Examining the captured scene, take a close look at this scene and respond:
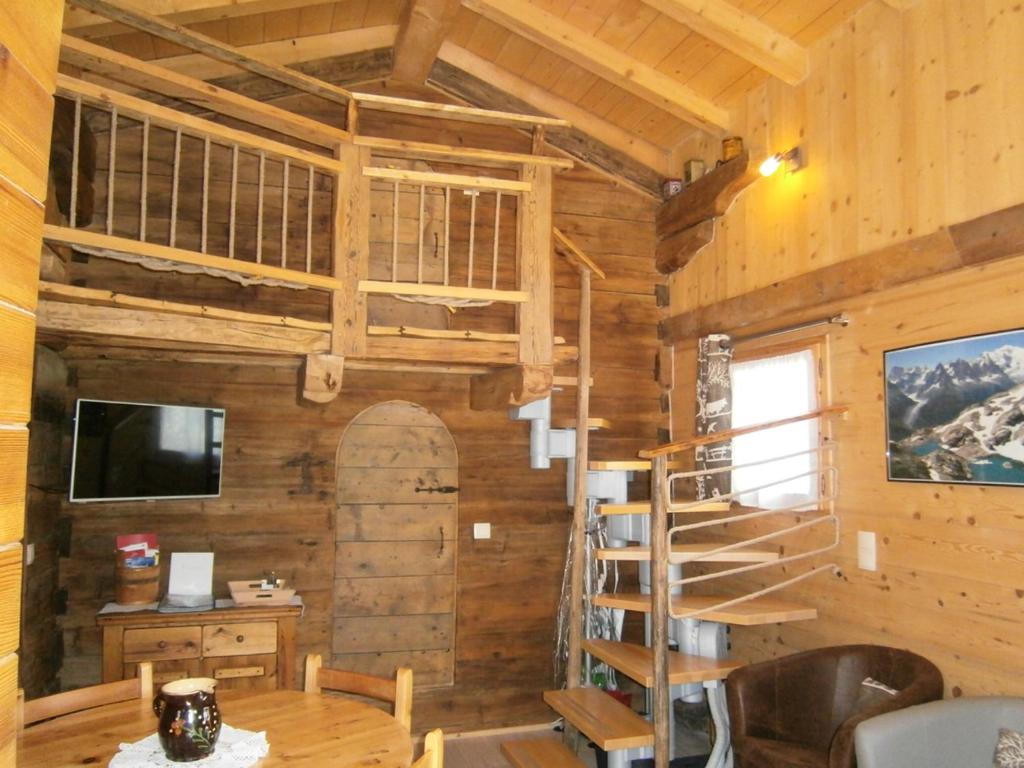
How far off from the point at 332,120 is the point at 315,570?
2.67 metres

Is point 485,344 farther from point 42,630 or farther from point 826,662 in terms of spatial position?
point 42,630

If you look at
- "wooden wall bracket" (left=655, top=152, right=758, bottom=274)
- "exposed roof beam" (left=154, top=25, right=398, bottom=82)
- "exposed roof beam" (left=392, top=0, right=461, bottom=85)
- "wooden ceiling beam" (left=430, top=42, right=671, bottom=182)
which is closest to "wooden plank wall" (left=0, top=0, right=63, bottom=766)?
"exposed roof beam" (left=392, top=0, right=461, bottom=85)

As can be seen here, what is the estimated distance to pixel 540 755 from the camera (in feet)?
12.5

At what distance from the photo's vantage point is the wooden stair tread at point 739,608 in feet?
11.7

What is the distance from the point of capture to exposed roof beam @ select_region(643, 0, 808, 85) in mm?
3760

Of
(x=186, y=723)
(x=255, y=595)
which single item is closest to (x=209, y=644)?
(x=255, y=595)

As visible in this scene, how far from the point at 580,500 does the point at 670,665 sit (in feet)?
3.57

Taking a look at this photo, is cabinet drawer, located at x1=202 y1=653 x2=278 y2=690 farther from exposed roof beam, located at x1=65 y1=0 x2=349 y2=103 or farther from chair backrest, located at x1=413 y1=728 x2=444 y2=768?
exposed roof beam, located at x1=65 y1=0 x2=349 y2=103

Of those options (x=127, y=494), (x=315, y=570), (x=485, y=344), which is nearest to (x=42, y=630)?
(x=127, y=494)

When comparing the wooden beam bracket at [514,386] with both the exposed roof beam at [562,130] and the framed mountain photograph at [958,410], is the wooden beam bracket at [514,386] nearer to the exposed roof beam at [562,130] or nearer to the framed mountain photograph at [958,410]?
the framed mountain photograph at [958,410]

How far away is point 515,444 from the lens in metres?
4.89

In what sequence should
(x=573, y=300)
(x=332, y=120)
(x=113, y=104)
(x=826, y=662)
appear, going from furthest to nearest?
(x=573, y=300) < (x=332, y=120) < (x=826, y=662) < (x=113, y=104)

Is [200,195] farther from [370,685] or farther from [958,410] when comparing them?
[958,410]

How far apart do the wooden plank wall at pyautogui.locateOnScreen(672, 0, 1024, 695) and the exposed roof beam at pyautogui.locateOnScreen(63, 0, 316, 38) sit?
2683 millimetres
